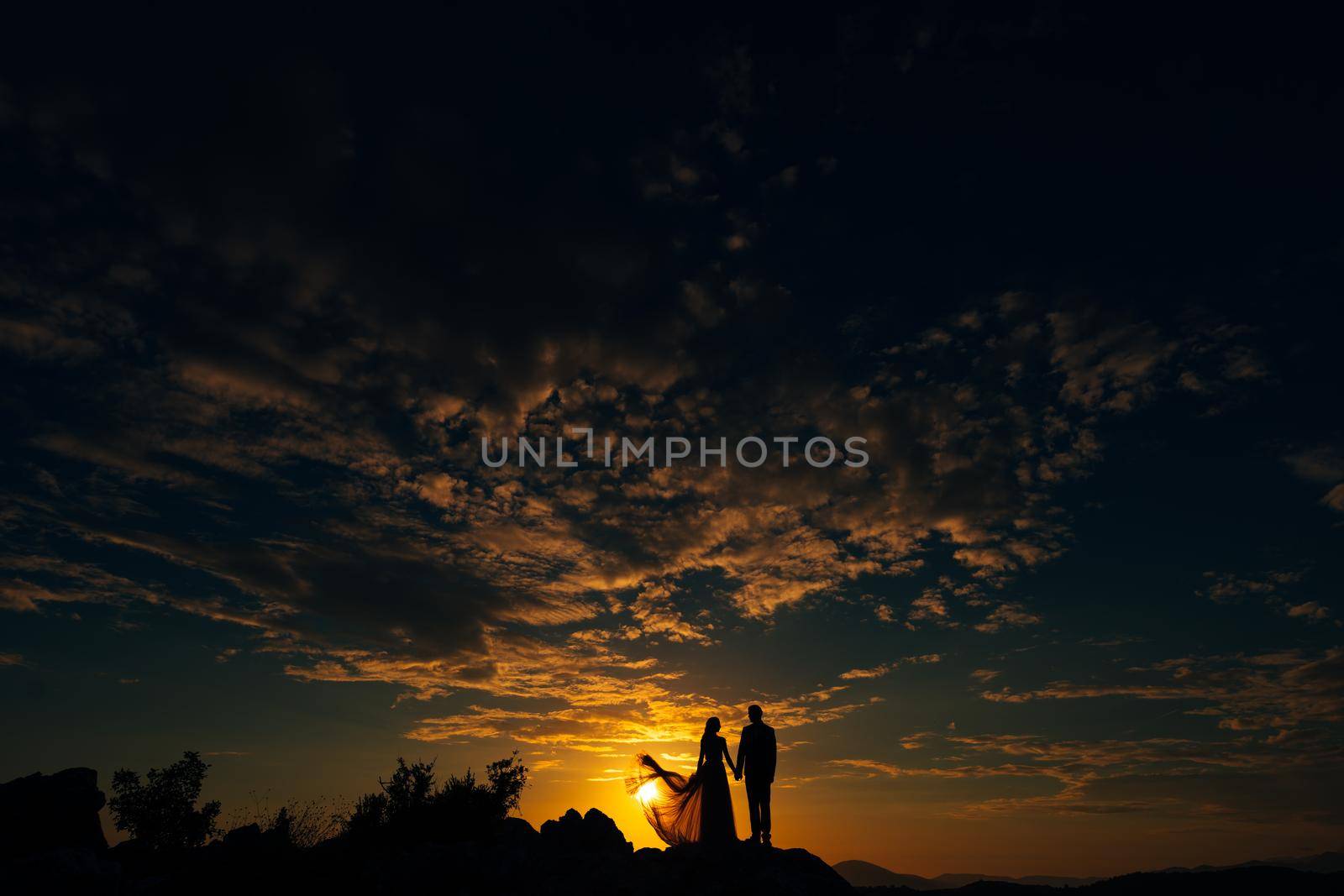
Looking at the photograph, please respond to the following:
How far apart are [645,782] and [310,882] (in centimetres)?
1049

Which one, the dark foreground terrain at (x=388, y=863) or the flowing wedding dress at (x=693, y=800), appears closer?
the dark foreground terrain at (x=388, y=863)

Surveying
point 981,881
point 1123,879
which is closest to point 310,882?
point 981,881

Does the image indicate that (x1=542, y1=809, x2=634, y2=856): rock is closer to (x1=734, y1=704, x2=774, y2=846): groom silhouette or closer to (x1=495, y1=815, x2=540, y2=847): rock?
(x1=495, y1=815, x2=540, y2=847): rock

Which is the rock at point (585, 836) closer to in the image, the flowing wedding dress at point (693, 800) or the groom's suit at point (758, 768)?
the flowing wedding dress at point (693, 800)

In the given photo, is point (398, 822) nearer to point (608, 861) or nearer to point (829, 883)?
point (608, 861)

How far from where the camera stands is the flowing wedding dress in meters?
20.5

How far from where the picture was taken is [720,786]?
20688mm

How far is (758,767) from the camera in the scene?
20.1 meters

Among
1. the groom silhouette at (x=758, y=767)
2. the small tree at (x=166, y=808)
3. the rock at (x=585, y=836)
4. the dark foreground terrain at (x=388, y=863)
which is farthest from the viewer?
the small tree at (x=166, y=808)

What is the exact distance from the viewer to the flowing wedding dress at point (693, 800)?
20.5 m

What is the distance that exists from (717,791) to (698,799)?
0.86 m

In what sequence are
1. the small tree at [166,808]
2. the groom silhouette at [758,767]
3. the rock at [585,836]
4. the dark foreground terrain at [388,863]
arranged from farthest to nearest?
the small tree at [166,808]
the rock at [585,836]
the groom silhouette at [758,767]
the dark foreground terrain at [388,863]

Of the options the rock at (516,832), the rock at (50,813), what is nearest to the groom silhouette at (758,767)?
the rock at (516,832)

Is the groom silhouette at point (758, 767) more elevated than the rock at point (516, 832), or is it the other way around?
the groom silhouette at point (758, 767)
